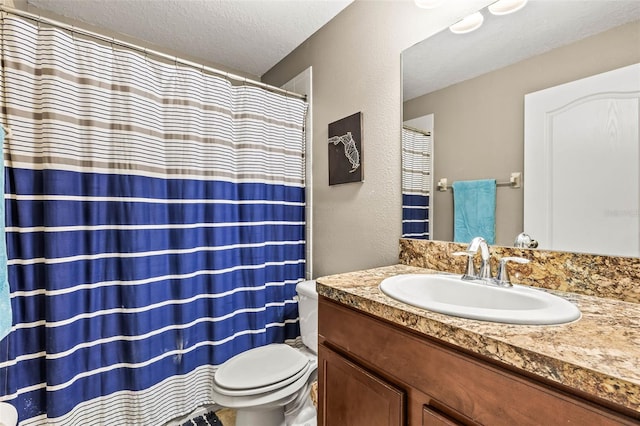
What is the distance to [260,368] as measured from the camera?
1.39 metres

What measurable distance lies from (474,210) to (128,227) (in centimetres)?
153

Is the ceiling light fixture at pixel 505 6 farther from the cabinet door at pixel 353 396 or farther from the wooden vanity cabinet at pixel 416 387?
the cabinet door at pixel 353 396

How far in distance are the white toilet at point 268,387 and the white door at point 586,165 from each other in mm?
1154

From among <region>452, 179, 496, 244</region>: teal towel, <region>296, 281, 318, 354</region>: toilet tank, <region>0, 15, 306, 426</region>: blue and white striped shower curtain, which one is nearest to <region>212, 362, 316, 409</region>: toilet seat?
<region>296, 281, 318, 354</region>: toilet tank

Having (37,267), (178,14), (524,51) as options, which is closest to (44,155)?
(37,267)

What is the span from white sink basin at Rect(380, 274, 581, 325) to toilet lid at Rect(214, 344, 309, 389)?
73 centimetres

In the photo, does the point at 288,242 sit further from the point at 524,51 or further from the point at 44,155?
the point at 524,51

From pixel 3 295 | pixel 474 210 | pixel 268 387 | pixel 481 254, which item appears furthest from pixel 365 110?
pixel 3 295

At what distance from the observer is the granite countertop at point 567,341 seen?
454 mm

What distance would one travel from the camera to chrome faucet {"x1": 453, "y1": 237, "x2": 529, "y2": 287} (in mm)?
958

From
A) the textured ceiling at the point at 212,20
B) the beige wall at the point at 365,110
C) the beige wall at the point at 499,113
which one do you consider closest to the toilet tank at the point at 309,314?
the beige wall at the point at 365,110

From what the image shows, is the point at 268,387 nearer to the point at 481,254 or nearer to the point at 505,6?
the point at 481,254

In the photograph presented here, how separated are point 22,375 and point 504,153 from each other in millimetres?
2072

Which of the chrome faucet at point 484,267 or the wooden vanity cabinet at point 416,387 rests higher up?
the chrome faucet at point 484,267
